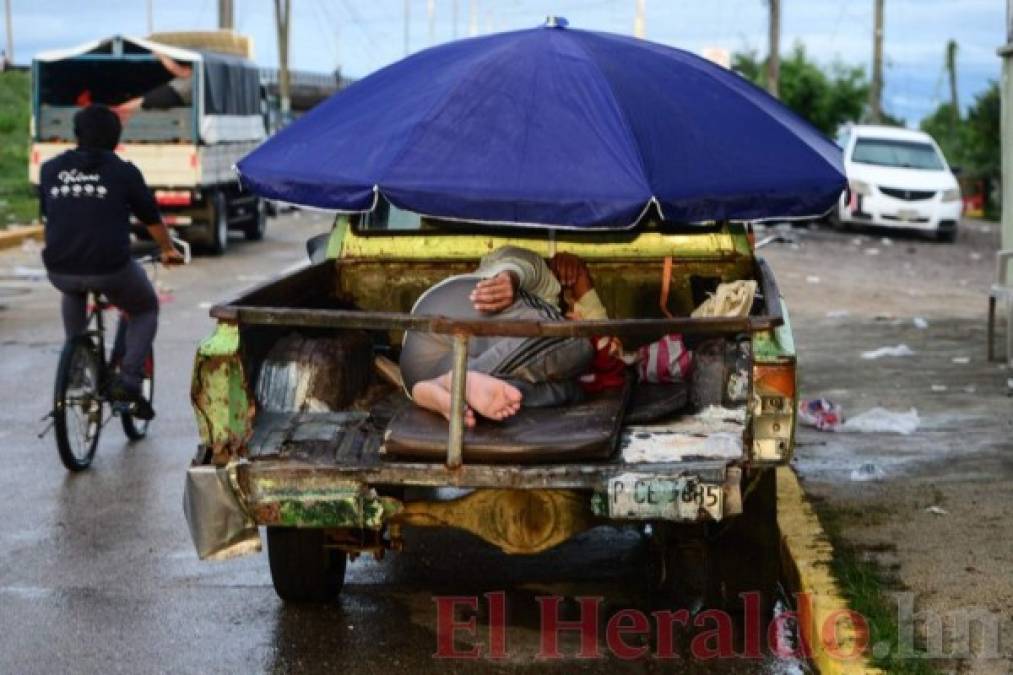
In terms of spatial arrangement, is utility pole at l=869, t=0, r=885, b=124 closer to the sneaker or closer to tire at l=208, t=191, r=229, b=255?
tire at l=208, t=191, r=229, b=255

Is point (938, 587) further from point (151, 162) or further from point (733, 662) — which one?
point (151, 162)

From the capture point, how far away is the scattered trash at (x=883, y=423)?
1032 centimetres

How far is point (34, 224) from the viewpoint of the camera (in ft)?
94.8

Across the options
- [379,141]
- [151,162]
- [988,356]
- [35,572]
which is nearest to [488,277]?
[379,141]

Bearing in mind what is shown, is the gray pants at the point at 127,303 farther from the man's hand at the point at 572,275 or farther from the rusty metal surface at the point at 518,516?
the rusty metal surface at the point at 518,516

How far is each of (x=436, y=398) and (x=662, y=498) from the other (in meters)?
0.96

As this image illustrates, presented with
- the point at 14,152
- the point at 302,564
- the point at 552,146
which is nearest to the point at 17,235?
the point at 552,146

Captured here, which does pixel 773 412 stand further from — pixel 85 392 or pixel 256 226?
pixel 256 226

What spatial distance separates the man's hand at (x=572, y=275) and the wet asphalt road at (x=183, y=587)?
1.19 metres

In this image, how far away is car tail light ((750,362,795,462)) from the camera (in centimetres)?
623

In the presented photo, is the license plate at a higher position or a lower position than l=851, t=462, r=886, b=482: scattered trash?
higher

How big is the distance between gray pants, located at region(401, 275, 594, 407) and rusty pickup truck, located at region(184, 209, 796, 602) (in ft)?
0.49

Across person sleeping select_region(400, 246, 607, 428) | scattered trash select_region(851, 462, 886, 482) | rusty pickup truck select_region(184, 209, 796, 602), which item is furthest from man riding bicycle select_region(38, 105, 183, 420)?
scattered trash select_region(851, 462, 886, 482)

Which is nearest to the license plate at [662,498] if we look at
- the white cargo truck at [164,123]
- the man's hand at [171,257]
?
the man's hand at [171,257]
